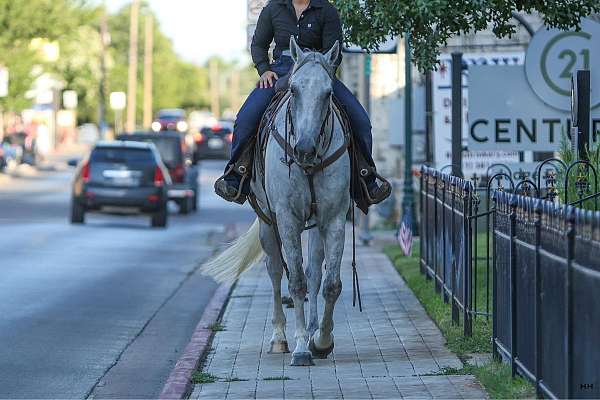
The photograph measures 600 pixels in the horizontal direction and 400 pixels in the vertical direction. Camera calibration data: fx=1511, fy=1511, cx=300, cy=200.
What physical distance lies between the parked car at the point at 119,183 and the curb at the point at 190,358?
51.2 ft

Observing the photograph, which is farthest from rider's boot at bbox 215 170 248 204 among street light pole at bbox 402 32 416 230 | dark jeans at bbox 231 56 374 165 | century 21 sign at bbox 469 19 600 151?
street light pole at bbox 402 32 416 230

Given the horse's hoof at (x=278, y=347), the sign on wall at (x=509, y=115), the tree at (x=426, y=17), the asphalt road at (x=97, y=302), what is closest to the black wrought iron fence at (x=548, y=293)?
the horse's hoof at (x=278, y=347)

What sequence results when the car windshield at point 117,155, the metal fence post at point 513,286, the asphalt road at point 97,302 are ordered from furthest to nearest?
the car windshield at point 117,155
the asphalt road at point 97,302
the metal fence post at point 513,286

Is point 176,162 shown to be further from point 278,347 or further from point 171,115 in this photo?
point 171,115

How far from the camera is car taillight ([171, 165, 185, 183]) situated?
36719 mm

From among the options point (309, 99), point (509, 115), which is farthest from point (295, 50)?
point (509, 115)

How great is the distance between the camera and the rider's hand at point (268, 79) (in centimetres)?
1175

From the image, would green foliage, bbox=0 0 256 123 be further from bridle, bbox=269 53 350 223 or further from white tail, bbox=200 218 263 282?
bridle, bbox=269 53 350 223

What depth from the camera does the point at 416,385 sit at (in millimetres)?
9688

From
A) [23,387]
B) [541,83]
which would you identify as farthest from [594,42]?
[23,387]

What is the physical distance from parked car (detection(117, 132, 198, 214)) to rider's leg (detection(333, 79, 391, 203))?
82.2 feet

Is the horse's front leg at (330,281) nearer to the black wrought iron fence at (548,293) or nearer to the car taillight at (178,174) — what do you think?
the black wrought iron fence at (548,293)

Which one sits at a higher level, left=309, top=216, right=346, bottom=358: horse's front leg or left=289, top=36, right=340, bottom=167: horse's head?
left=289, top=36, right=340, bottom=167: horse's head

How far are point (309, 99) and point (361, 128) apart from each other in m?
1.09
